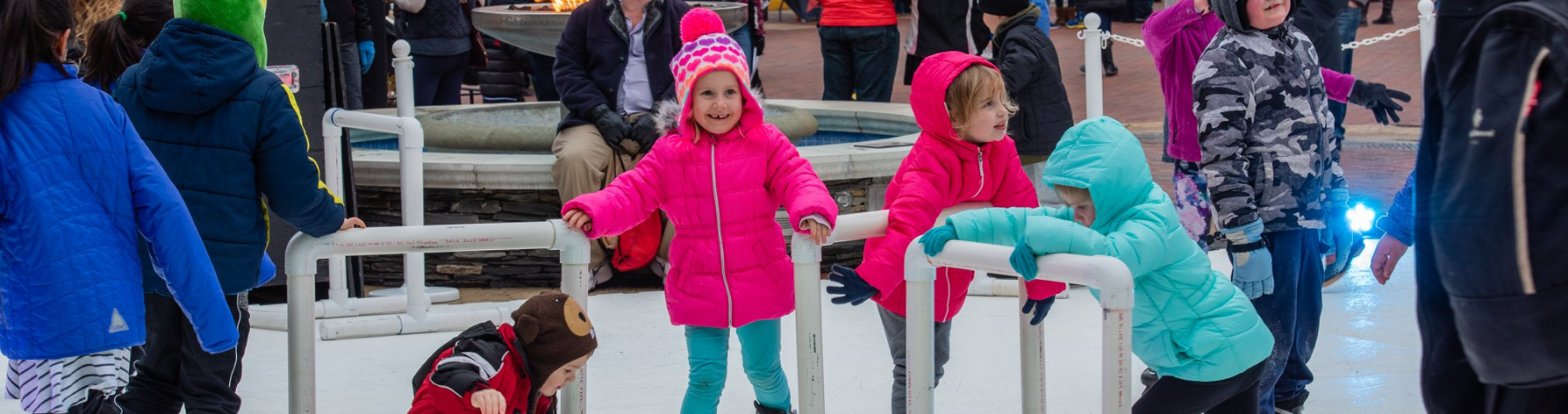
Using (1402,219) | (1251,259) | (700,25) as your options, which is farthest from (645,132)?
(1402,219)

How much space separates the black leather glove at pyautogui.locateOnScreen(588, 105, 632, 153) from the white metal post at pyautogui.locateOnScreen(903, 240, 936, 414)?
3.11 meters

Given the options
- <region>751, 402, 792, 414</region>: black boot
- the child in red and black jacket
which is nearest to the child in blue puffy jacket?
the child in red and black jacket

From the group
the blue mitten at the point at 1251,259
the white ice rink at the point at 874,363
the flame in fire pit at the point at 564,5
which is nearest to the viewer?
the blue mitten at the point at 1251,259

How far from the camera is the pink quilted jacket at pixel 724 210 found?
3852mm

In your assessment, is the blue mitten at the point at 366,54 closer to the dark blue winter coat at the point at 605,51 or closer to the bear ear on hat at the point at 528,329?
the dark blue winter coat at the point at 605,51

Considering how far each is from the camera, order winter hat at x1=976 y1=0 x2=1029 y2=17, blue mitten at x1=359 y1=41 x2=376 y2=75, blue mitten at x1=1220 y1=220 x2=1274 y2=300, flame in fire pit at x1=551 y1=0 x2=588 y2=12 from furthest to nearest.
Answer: blue mitten at x1=359 y1=41 x2=376 y2=75
flame in fire pit at x1=551 y1=0 x2=588 y2=12
winter hat at x1=976 y1=0 x2=1029 y2=17
blue mitten at x1=1220 y1=220 x2=1274 y2=300

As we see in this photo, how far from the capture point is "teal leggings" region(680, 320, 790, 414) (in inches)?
155

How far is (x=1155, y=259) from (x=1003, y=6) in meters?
2.98

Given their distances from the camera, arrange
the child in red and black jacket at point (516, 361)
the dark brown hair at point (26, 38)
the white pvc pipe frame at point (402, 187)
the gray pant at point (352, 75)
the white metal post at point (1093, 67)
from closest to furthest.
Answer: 1. the dark brown hair at point (26, 38)
2. the child in red and black jacket at point (516, 361)
3. the white pvc pipe frame at point (402, 187)
4. the white metal post at point (1093, 67)
5. the gray pant at point (352, 75)

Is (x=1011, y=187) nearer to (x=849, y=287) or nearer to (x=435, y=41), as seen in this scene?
(x=849, y=287)

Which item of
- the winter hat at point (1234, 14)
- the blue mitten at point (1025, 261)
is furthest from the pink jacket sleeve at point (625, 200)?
the winter hat at point (1234, 14)

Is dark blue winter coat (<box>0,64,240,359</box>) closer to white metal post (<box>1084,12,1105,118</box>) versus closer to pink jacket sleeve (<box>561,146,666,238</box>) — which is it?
pink jacket sleeve (<box>561,146,666,238</box>)

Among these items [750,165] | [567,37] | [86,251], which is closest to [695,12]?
[750,165]

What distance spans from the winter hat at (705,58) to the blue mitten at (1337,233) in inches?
62.2
